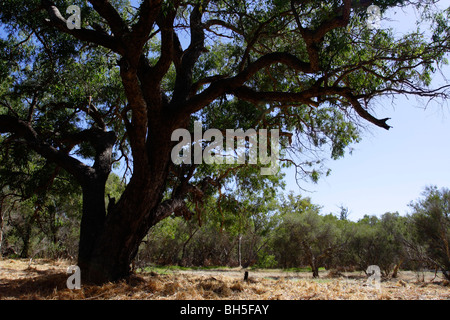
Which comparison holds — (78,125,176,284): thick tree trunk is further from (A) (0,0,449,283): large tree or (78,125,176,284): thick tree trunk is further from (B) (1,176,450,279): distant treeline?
(B) (1,176,450,279): distant treeline

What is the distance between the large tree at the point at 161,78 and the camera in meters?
4.62

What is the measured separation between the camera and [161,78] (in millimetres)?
4965

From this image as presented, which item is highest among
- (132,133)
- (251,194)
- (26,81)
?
(26,81)

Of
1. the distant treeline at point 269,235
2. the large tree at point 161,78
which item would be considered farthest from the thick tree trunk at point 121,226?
the distant treeline at point 269,235

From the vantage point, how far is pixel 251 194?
33.0 feet

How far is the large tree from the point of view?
4617 mm

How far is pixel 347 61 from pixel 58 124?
751 cm

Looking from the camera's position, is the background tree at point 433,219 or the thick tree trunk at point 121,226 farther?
the background tree at point 433,219

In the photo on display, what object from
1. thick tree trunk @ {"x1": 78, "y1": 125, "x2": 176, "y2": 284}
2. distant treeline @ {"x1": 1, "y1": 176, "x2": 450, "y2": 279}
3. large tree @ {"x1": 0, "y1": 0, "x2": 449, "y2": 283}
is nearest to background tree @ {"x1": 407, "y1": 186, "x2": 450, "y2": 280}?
distant treeline @ {"x1": 1, "y1": 176, "x2": 450, "y2": 279}

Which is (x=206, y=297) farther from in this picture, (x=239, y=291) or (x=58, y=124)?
(x=58, y=124)

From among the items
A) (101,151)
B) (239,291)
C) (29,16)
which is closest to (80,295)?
(239,291)

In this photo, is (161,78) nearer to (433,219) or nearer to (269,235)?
(433,219)

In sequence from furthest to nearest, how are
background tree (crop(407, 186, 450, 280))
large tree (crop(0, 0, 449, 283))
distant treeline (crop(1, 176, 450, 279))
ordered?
background tree (crop(407, 186, 450, 280)) → distant treeline (crop(1, 176, 450, 279)) → large tree (crop(0, 0, 449, 283))

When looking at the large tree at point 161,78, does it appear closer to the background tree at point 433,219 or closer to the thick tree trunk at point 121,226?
the thick tree trunk at point 121,226
